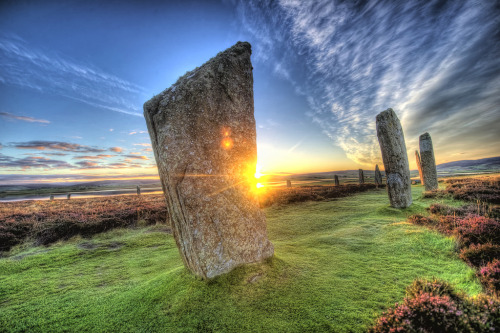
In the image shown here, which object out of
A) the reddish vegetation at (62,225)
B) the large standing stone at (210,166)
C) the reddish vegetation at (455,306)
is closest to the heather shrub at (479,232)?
the reddish vegetation at (455,306)

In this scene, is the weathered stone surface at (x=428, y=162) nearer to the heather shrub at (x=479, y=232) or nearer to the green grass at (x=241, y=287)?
the heather shrub at (x=479, y=232)

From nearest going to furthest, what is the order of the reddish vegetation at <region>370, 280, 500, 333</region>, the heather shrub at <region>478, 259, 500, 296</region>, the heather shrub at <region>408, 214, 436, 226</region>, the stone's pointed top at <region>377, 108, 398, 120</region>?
the reddish vegetation at <region>370, 280, 500, 333</region> → the heather shrub at <region>478, 259, 500, 296</region> → the heather shrub at <region>408, 214, 436, 226</region> → the stone's pointed top at <region>377, 108, 398, 120</region>

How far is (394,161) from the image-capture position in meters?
9.40

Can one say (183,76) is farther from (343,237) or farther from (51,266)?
(51,266)

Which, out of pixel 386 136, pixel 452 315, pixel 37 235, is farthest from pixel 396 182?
pixel 37 235

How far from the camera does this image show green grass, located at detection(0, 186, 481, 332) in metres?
2.85

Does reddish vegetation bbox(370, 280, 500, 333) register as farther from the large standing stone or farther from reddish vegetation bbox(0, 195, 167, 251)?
reddish vegetation bbox(0, 195, 167, 251)

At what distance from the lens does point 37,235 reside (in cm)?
839

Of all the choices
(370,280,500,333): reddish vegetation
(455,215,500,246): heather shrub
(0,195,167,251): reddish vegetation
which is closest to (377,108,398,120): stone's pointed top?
(455,215,500,246): heather shrub

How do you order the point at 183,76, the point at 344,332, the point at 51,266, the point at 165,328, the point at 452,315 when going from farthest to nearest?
the point at 51,266, the point at 183,76, the point at 165,328, the point at 344,332, the point at 452,315

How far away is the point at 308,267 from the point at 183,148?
3.20 m

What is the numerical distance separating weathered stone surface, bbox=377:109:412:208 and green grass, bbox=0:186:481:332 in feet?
11.2

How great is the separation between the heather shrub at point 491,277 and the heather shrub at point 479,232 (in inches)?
57.0

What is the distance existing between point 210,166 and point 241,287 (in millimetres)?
2024
